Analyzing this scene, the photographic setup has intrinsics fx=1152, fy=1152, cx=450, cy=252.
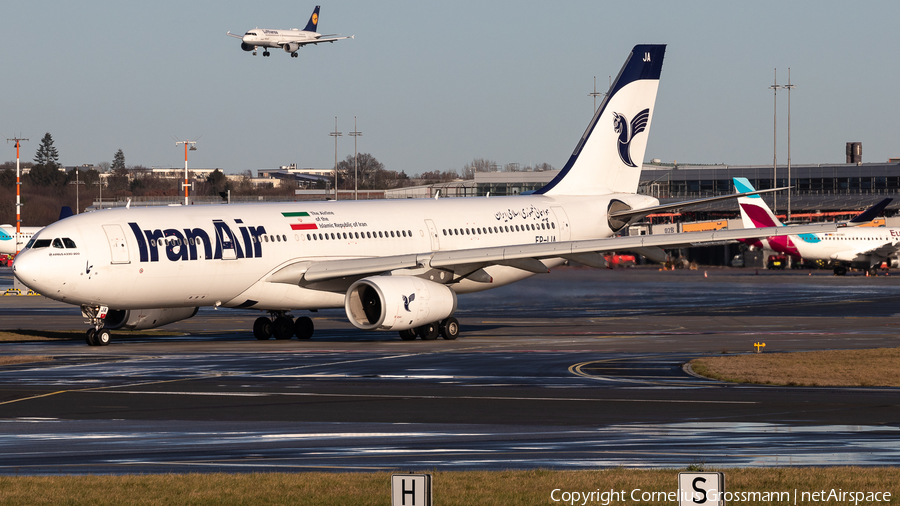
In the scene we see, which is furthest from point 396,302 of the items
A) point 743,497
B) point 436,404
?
point 743,497

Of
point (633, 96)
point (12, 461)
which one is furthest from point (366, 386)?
point (633, 96)

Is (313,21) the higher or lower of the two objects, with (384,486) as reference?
higher

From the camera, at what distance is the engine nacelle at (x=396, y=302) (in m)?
33.2

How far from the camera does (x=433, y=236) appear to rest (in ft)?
130

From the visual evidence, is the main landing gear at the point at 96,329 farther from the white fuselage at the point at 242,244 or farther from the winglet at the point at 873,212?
the winglet at the point at 873,212

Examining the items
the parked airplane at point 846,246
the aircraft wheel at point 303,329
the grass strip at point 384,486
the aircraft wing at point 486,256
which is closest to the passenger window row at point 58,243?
the aircraft wing at point 486,256

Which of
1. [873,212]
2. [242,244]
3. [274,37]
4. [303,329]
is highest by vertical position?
[274,37]

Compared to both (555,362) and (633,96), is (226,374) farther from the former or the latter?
(633,96)

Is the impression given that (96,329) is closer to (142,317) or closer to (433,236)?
(142,317)

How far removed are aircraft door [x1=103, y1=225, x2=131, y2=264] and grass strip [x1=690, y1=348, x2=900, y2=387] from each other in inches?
626

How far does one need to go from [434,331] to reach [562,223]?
9332mm

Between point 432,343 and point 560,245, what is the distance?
16.5 feet

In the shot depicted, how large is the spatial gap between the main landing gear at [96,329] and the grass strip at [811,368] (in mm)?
17521

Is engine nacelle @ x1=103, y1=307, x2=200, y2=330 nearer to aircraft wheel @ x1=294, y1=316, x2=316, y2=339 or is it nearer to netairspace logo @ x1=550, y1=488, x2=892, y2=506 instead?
aircraft wheel @ x1=294, y1=316, x2=316, y2=339
